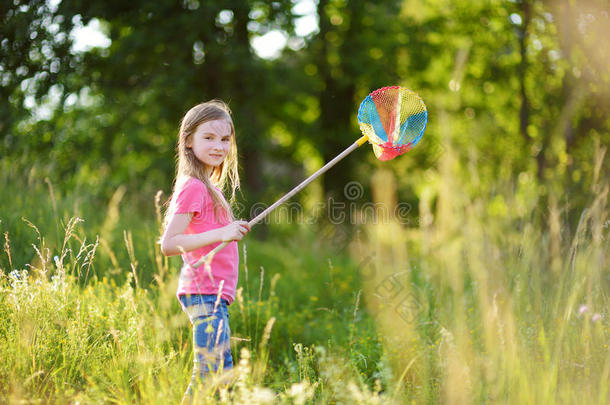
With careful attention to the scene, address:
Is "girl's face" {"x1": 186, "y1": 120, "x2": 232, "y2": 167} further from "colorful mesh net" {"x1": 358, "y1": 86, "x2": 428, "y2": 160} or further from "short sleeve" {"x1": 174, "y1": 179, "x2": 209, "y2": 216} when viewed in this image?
"colorful mesh net" {"x1": 358, "y1": 86, "x2": 428, "y2": 160}

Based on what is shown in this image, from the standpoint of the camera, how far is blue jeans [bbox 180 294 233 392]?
2.82 meters

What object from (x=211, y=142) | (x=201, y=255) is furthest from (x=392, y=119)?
(x=201, y=255)

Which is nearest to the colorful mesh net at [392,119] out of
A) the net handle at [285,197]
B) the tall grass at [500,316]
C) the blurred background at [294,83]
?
the net handle at [285,197]

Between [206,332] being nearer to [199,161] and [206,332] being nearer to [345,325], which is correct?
[199,161]

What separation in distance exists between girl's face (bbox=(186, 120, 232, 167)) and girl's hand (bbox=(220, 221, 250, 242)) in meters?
0.48

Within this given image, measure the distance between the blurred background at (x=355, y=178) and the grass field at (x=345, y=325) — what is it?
3 cm

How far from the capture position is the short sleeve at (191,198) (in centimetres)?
288

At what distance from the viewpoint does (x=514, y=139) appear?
32.8 ft

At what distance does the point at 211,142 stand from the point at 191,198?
410 millimetres

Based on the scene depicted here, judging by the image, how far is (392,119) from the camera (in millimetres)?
3543

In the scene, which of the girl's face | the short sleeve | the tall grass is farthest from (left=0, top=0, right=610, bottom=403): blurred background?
the girl's face

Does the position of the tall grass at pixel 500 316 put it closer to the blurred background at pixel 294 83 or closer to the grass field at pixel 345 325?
the grass field at pixel 345 325

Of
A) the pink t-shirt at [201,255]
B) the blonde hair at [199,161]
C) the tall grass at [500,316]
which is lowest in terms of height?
the tall grass at [500,316]

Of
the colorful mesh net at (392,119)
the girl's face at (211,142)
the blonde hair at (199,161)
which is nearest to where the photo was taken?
the blonde hair at (199,161)
